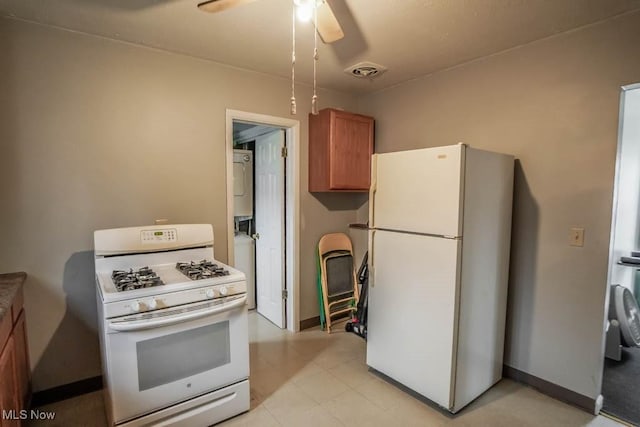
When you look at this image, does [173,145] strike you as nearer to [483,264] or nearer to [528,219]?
[483,264]

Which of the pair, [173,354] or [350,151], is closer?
[173,354]

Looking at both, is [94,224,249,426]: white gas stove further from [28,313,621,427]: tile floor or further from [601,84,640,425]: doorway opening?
[601,84,640,425]: doorway opening

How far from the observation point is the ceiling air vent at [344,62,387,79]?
2.71 meters

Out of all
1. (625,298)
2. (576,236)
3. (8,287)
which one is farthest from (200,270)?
(625,298)

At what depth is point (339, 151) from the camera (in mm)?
3166

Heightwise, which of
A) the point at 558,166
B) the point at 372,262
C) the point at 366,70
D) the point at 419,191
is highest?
the point at 366,70

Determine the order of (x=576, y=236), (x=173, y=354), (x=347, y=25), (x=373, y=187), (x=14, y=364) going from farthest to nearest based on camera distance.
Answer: (x=373, y=187), (x=576, y=236), (x=347, y=25), (x=173, y=354), (x=14, y=364)

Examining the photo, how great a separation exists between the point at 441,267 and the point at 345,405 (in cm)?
112

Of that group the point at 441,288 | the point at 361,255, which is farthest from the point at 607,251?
the point at 361,255

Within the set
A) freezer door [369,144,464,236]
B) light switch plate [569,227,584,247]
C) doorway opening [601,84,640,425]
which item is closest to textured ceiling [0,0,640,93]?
freezer door [369,144,464,236]

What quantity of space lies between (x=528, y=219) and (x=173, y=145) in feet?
8.80

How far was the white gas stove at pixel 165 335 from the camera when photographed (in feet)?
5.62

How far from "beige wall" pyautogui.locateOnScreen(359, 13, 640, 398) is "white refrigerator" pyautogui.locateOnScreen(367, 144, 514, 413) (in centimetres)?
17

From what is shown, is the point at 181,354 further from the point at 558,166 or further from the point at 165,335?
the point at 558,166
